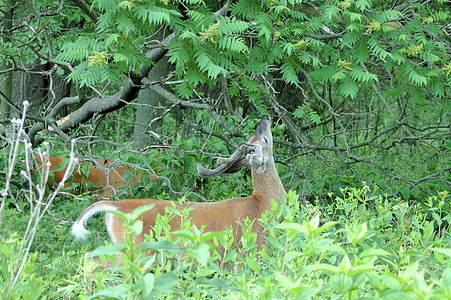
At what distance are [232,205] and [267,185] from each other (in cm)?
64

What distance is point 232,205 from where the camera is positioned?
534cm

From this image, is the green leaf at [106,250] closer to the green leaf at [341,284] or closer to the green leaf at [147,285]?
the green leaf at [147,285]

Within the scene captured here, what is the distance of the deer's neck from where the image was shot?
18.9 ft

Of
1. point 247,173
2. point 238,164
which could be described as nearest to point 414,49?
point 238,164

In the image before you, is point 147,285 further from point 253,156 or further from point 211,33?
point 253,156

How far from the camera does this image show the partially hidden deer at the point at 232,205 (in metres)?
4.79

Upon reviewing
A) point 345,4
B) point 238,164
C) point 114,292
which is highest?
point 345,4

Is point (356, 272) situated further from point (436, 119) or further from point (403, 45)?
point (436, 119)

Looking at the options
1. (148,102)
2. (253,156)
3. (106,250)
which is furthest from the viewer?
(148,102)

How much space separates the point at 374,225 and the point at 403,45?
2.36 meters

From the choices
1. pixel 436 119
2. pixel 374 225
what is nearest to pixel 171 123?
pixel 436 119

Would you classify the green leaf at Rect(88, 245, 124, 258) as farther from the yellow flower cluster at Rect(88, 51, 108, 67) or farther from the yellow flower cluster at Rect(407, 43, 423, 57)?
the yellow flower cluster at Rect(407, 43, 423, 57)

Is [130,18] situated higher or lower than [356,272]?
higher

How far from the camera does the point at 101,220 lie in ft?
20.3
